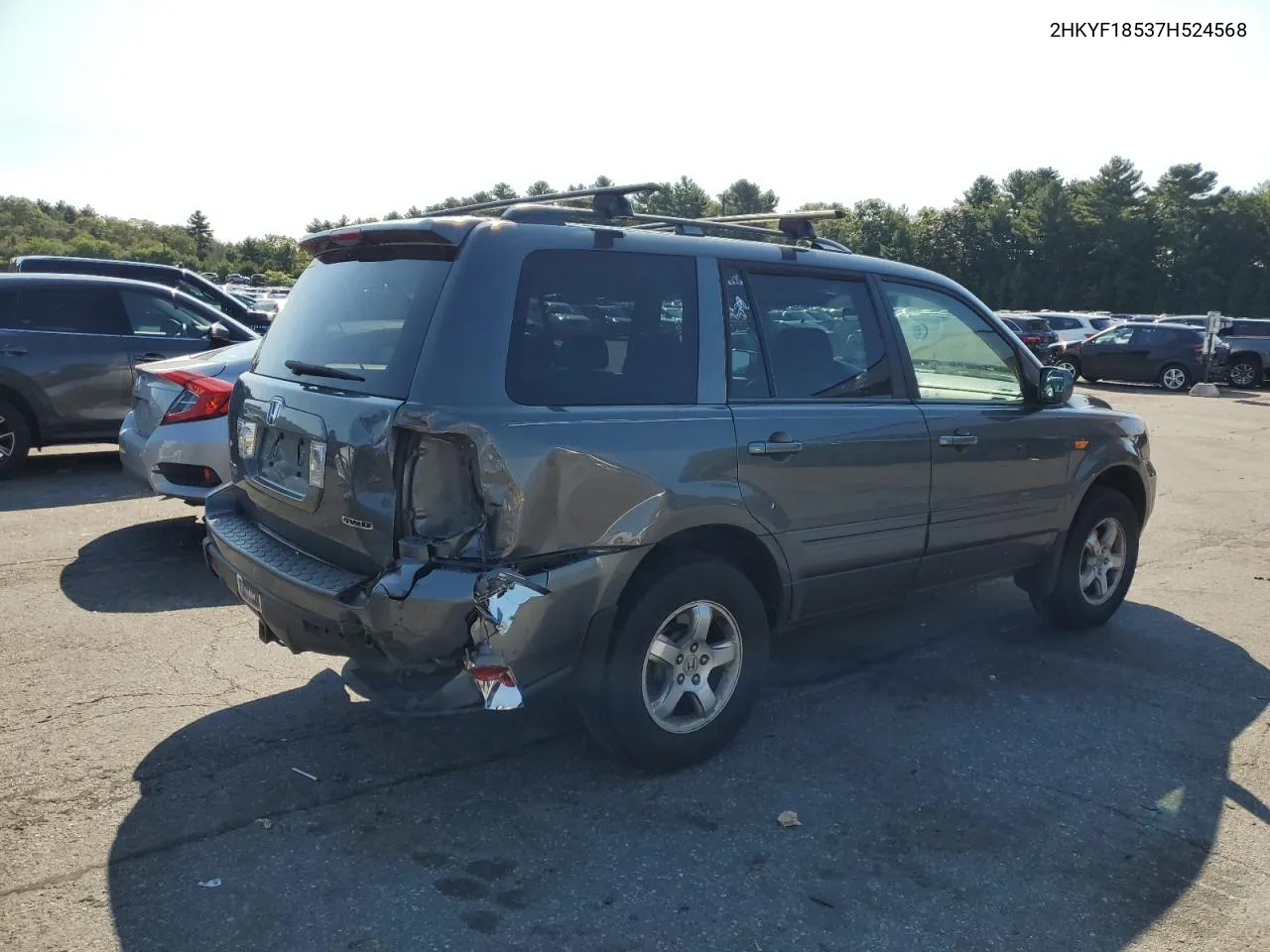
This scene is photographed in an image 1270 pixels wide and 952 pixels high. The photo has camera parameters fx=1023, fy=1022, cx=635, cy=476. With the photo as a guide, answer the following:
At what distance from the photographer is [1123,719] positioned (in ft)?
14.8

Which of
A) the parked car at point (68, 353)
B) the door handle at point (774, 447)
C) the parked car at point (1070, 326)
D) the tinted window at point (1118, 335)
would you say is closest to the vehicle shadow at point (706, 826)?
the door handle at point (774, 447)

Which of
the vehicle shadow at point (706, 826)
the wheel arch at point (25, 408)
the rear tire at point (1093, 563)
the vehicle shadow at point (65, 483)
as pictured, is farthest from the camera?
the wheel arch at point (25, 408)

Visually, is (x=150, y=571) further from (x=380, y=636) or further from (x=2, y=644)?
(x=380, y=636)

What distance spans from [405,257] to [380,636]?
1.35 m

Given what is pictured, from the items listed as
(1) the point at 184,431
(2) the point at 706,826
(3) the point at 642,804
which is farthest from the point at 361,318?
(1) the point at 184,431

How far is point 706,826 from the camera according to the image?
3484 mm

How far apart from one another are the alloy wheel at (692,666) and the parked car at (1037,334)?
24746 millimetres

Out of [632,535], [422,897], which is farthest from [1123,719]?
[422,897]

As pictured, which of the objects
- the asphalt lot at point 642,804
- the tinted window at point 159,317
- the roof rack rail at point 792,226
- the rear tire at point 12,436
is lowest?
the asphalt lot at point 642,804

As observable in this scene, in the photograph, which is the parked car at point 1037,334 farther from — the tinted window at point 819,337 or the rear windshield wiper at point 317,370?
the rear windshield wiper at point 317,370

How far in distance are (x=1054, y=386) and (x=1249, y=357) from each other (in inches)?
932

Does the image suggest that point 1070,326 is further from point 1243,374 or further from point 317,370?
→ point 317,370

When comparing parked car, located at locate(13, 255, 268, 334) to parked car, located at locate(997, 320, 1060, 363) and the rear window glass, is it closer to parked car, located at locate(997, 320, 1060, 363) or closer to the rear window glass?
the rear window glass

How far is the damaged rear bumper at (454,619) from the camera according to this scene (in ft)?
10.3
